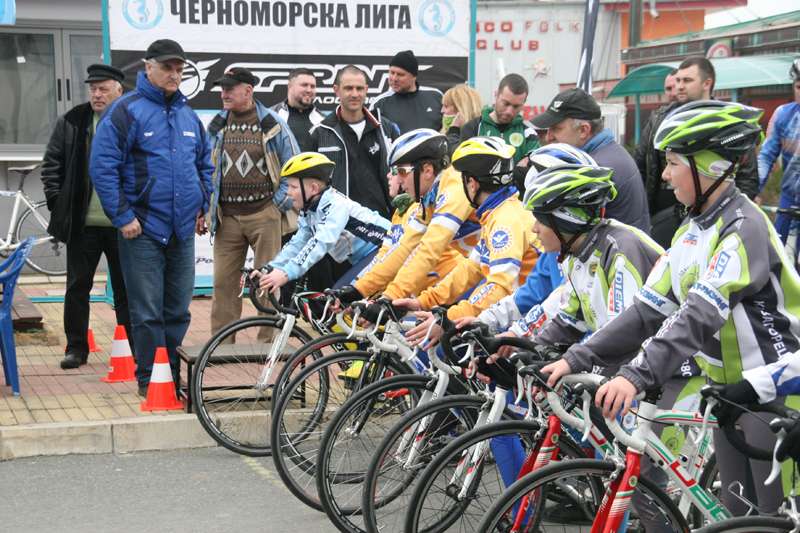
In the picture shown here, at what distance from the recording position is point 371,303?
4.73 meters

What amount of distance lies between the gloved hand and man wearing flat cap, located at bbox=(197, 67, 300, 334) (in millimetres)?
5658

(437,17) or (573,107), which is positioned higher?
(437,17)

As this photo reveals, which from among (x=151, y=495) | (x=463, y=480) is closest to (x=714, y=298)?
(x=463, y=480)

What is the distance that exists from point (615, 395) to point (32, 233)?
1096cm

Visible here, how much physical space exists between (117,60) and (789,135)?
258 inches

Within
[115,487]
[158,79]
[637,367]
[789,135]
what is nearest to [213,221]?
[158,79]

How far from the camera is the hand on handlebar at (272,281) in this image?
576 cm

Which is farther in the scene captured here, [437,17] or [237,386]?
[437,17]

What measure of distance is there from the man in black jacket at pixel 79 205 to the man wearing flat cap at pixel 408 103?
2409 mm

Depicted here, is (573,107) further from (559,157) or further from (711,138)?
(711,138)

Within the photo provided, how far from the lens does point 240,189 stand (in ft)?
24.8

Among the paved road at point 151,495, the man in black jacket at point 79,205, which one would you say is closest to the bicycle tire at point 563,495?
the paved road at point 151,495

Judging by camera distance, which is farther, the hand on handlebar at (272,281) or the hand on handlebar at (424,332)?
the hand on handlebar at (272,281)

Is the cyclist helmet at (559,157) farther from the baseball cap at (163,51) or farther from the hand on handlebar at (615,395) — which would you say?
the baseball cap at (163,51)
